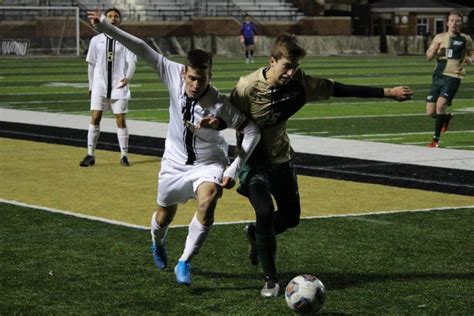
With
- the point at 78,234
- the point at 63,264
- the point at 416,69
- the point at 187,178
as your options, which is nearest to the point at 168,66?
the point at 187,178

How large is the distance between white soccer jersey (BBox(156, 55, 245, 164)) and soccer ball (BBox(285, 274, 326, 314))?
123 cm

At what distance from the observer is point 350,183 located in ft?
44.7

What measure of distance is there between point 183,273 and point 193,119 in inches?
37.9

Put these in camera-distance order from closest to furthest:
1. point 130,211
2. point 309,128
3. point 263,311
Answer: point 263,311
point 130,211
point 309,128

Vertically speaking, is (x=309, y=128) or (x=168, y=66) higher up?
(x=168, y=66)

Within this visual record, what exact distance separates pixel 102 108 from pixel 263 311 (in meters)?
8.60

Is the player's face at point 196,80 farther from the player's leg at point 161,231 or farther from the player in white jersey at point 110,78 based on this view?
the player in white jersey at point 110,78

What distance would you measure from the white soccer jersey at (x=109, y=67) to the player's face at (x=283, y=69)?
25.1 feet

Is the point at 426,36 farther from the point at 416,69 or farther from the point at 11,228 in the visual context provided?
the point at 11,228

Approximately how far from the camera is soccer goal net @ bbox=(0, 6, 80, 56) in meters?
52.4

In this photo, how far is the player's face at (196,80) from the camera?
8.09m

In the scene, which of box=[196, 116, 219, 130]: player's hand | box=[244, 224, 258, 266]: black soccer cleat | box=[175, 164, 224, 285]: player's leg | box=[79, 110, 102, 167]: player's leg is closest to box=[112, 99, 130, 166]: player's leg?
box=[79, 110, 102, 167]: player's leg

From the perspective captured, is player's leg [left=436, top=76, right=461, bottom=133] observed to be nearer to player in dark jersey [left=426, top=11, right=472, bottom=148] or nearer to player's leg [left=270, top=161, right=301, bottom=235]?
player in dark jersey [left=426, top=11, right=472, bottom=148]

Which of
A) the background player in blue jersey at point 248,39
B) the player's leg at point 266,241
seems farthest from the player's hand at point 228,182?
the background player in blue jersey at point 248,39
